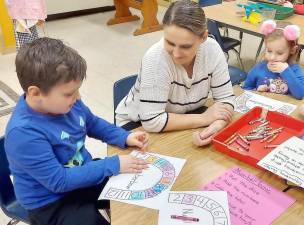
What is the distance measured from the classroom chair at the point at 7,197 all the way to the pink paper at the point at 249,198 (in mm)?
759

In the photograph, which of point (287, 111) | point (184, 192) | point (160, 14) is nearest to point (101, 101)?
point (287, 111)

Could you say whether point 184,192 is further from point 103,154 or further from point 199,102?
point 103,154

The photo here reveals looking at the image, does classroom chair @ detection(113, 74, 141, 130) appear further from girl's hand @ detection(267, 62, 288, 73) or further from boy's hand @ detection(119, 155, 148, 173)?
girl's hand @ detection(267, 62, 288, 73)

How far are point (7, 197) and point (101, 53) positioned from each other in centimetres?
317

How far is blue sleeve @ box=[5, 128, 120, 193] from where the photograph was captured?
1.08 meters

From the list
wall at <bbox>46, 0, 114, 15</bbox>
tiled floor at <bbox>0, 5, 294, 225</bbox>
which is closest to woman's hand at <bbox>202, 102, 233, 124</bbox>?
tiled floor at <bbox>0, 5, 294, 225</bbox>

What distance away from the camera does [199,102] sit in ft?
5.32

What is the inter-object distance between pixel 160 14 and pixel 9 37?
2.57 metres

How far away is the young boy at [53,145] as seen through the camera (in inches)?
42.4

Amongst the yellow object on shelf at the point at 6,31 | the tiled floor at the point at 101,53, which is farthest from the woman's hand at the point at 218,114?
the yellow object on shelf at the point at 6,31

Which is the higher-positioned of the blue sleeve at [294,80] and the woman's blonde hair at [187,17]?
the woman's blonde hair at [187,17]

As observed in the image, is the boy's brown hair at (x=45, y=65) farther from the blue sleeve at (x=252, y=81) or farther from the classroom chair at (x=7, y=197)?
the blue sleeve at (x=252, y=81)

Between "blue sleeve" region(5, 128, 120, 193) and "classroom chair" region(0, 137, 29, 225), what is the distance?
278 millimetres

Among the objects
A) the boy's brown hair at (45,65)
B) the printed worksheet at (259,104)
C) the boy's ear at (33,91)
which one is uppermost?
the boy's brown hair at (45,65)
